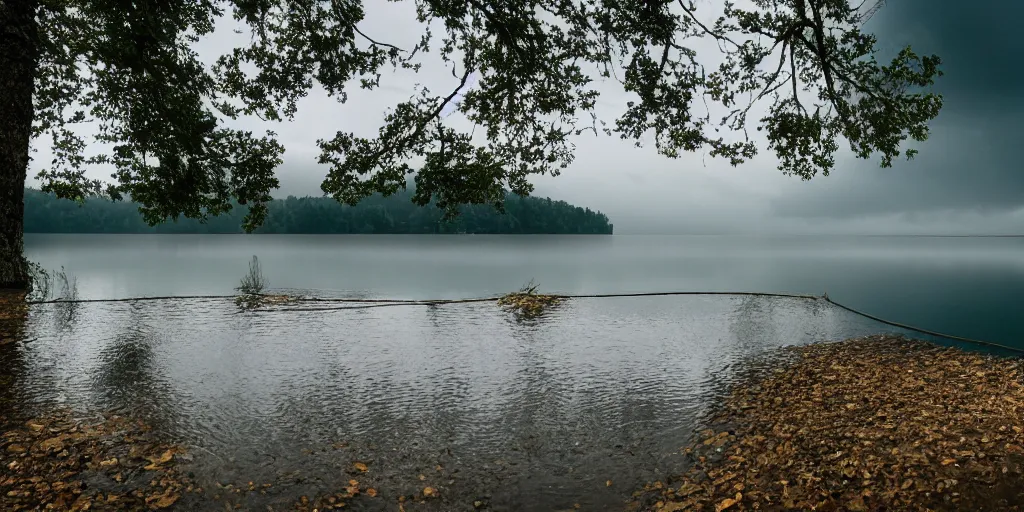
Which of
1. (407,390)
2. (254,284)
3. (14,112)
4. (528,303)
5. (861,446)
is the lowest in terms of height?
(407,390)

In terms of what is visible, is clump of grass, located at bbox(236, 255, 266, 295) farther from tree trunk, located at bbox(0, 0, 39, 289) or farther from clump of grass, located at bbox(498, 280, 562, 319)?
clump of grass, located at bbox(498, 280, 562, 319)

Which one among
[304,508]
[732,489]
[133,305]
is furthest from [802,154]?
[133,305]

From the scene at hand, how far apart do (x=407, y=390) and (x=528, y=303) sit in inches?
467

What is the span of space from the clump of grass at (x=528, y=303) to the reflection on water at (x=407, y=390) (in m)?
1.42

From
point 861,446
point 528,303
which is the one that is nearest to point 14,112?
point 528,303

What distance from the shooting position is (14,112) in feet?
56.3

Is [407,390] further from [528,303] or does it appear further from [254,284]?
[254,284]

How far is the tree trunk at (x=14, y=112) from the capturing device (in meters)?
16.4

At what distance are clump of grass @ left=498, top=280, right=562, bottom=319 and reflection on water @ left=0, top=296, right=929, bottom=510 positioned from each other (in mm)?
1421

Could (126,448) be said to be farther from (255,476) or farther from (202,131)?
(202,131)

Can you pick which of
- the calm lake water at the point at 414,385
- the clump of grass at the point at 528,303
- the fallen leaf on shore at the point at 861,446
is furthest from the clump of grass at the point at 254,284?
the fallen leaf on shore at the point at 861,446

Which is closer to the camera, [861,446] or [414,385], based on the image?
[861,446]

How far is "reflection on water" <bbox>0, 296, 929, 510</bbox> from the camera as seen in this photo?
295 inches

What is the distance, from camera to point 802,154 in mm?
17688
